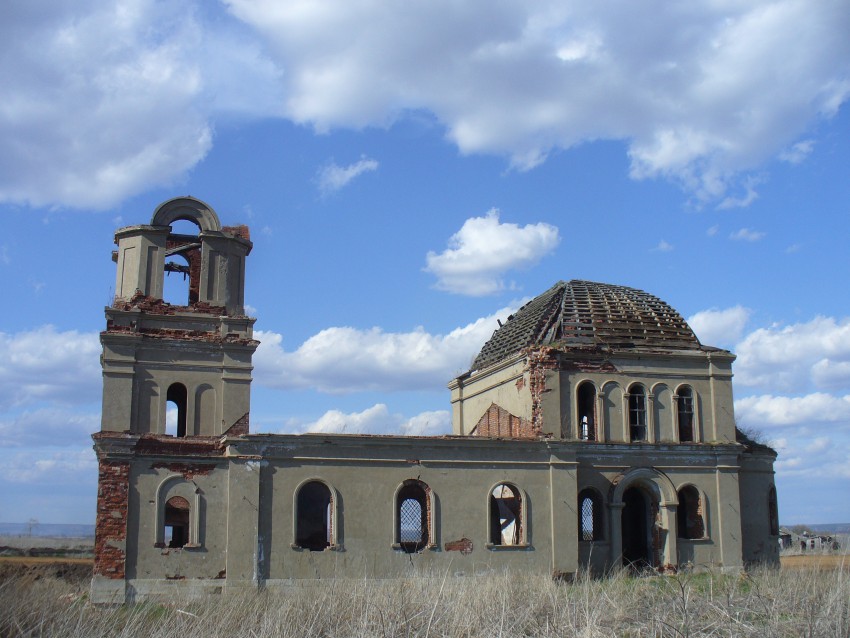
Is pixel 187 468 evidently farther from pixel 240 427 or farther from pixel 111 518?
pixel 111 518

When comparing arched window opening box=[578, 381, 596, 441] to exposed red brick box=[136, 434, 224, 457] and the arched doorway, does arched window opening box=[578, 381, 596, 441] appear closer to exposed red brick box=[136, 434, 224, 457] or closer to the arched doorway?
the arched doorway

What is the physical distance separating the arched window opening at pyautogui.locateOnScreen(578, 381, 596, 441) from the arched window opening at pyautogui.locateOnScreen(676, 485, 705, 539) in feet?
10.9

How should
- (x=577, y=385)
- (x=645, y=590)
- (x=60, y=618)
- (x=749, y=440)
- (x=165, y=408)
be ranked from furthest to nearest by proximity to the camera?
(x=749, y=440) → (x=577, y=385) → (x=165, y=408) → (x=645, y=590) → (x=60, y=618)

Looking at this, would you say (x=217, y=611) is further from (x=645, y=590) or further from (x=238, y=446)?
(x=238, y=446)

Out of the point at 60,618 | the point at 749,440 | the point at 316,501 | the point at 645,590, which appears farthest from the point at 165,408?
the point at 749,440

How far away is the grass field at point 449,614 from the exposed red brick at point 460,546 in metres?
8.89

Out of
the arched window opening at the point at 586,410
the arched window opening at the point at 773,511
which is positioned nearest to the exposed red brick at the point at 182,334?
the arched window opening at the point at 586,410

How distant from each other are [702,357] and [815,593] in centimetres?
1472

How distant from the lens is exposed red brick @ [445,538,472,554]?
84.2ft

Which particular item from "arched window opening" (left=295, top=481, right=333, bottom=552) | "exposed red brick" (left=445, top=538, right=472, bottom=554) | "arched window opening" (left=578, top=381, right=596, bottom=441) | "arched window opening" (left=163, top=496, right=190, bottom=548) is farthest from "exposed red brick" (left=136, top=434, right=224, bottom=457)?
"arched window opening" (left=578, top=381, right=596, bottom=441)

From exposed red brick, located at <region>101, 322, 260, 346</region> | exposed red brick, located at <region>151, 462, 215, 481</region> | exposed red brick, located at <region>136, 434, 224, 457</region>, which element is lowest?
exposed red brick, located at <region>151, 462, 215, 481</region>

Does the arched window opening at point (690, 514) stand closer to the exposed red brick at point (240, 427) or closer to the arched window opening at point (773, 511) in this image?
the arched window opening at point (773, 511)

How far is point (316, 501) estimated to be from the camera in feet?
98.8

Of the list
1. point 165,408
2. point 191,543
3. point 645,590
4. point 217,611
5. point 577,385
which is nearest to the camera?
point 217,611
